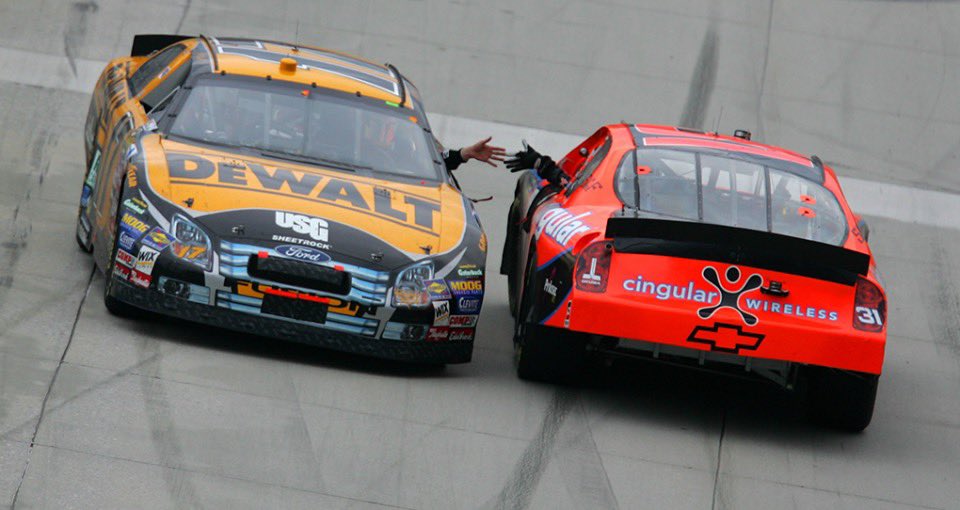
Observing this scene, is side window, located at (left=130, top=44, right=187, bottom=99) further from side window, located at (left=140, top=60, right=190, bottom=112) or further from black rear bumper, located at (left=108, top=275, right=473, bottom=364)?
black rear bumper, located at (left=108, top=275, right=473, bottom=364)

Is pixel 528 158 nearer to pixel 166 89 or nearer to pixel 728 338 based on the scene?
pixel 166 89

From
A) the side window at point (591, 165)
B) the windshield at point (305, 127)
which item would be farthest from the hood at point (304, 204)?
the side window at point (591, 165)

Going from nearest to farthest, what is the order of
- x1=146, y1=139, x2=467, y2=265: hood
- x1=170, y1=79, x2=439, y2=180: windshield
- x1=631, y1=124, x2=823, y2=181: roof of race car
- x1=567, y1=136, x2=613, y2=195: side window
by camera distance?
x1=146, y1=139, x2=467, y2=265: hood
x1=170, y1=79, x2=439, y2=180: windshield
x1=567, y1=136, x2=613, y2=195: side window
x1=631, y1=124, x2=823, y2=181: roof of race car

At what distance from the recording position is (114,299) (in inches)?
336

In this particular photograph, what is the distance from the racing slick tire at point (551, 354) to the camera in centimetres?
862

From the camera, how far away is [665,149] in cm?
955

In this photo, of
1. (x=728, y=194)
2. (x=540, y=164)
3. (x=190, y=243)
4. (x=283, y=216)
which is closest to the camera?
(x=190, y=243)

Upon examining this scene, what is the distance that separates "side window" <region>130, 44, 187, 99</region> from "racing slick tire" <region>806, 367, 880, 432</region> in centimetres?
431

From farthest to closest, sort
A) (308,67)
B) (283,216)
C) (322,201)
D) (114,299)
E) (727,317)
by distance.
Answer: (308,67)
(322,201)
(114,299)
(283,216)
(727,317)

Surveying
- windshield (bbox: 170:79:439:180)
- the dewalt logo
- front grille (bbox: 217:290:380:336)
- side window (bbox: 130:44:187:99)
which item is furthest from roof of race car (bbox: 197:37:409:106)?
front grille (bbox: 217:290:380:336)

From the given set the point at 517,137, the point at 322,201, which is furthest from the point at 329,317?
the point at 517,137

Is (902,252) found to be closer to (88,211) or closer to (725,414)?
(725,414)

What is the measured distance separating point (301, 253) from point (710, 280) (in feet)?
6.54

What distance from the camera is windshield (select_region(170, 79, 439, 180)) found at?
9375 mm
